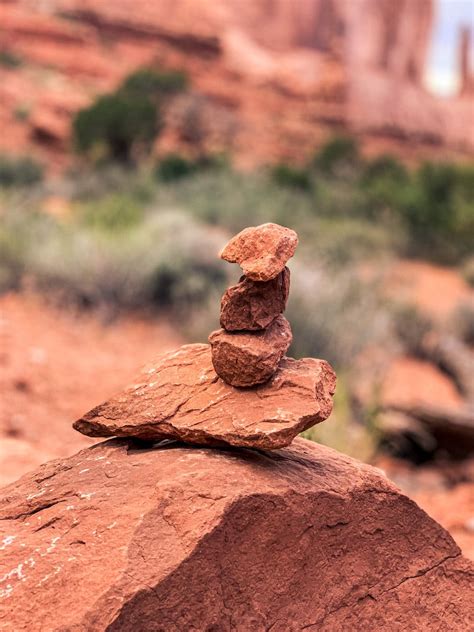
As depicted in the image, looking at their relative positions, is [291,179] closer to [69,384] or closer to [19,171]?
[19,171]

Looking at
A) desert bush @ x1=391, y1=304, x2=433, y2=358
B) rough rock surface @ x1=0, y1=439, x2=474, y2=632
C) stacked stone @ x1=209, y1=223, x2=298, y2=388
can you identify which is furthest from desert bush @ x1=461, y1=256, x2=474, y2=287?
stacked stone @ x1=209, y1=223, x2=298, y2=388

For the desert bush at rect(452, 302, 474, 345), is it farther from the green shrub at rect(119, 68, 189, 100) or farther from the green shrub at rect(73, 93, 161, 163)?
the green shrub at rect(119, 68, 189, 100)

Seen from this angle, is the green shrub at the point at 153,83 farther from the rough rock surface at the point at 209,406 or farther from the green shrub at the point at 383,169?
the rough rock surface at the point at 209,406

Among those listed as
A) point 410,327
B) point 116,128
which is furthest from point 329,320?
point 116,128

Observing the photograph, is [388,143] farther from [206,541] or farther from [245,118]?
[206,541]

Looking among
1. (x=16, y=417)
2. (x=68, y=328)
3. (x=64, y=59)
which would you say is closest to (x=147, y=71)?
(x=64, y=59)
